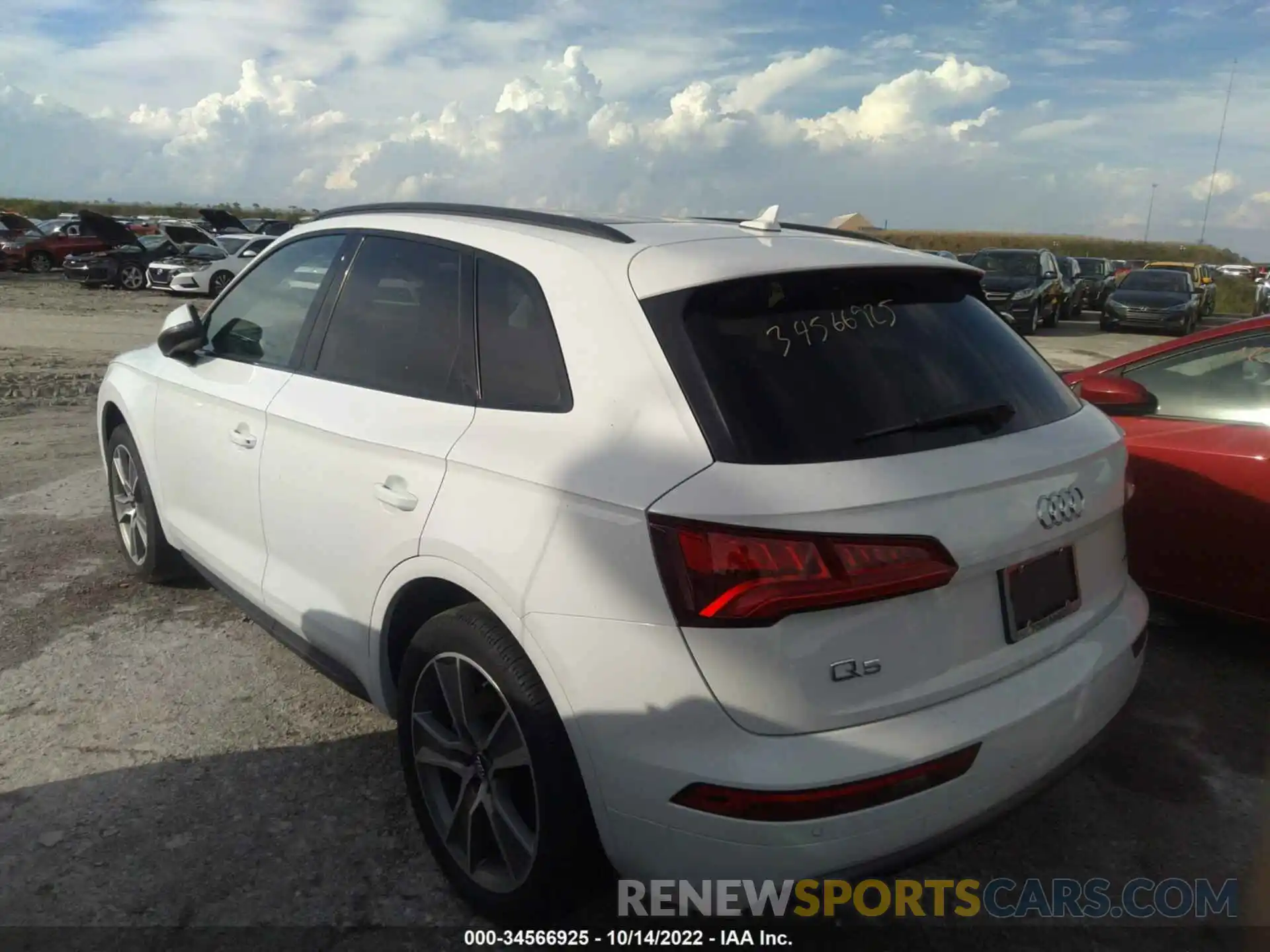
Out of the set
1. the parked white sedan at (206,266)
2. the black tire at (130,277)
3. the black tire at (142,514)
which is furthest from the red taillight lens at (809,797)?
the black tire at (130,277)

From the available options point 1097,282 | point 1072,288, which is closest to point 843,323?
point 1072,288

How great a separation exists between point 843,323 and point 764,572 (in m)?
0.76

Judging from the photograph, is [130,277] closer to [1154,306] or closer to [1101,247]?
[1154,306]

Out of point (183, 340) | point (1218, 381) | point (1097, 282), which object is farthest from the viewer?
point (1097, 282)

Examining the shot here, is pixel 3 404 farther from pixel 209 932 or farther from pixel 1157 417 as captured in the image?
pixel 1157 417

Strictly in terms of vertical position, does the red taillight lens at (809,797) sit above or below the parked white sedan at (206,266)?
above

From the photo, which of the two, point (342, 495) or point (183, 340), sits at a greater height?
point (183, 340)

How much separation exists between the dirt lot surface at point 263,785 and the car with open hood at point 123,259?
2361cm

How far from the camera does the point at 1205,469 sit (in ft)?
12.9

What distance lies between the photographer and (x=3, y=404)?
31.4 ft

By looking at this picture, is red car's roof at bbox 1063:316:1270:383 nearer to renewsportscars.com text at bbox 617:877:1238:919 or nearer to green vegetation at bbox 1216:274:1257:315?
renewsportscars.com text at bbox 617:877:1238:919

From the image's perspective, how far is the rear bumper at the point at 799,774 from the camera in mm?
1994

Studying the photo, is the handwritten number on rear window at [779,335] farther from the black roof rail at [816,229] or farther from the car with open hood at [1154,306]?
the car with open hood at [1154,306]

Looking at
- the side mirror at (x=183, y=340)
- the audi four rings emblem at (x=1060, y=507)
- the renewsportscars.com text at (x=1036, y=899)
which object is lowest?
the renewsportscars.com text at (x=1036, y=899)
